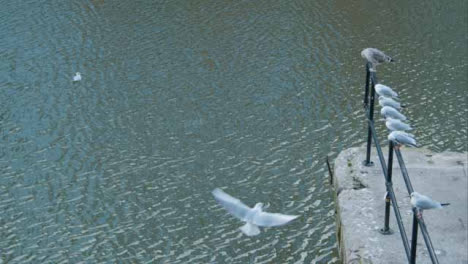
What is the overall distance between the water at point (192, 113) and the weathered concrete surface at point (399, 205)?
3.39 ft

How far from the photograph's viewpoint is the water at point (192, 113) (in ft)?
25.9

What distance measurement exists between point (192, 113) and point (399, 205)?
16.1 ft

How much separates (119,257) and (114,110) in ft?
12.4

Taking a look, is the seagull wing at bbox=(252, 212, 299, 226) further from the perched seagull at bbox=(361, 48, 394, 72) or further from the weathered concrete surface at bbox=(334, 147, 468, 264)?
the perched seagull at bbox=(361, 48, 394, 72)

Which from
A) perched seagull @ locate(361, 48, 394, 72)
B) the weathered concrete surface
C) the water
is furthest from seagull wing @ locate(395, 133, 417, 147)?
the water

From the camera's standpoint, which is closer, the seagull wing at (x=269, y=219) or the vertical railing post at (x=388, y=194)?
the seagull wing at (x=269, y=219)

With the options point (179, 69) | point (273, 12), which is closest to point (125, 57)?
point (179, 69)

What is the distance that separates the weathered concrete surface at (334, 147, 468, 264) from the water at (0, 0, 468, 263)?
1.03 m

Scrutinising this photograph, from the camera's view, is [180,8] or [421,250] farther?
[180,8]

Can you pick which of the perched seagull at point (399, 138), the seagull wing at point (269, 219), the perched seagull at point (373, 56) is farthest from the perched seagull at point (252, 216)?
the perched seagull at point (373, 56)

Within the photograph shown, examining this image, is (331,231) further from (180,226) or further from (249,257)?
(180,226)

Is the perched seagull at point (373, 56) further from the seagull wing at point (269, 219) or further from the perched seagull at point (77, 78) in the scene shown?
the perched seagull at point (77, 78)

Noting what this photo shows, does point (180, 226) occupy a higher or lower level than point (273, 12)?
lower

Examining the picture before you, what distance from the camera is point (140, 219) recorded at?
26.6 ft
